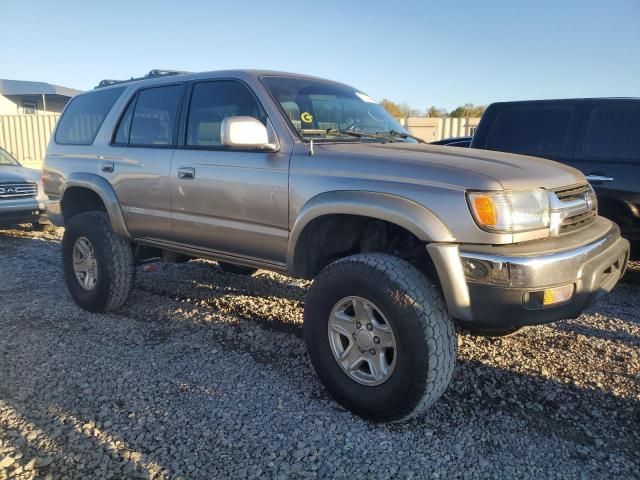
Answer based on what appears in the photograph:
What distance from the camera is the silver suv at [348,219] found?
256 centimetres

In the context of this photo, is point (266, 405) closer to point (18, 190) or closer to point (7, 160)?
point (18, 190)

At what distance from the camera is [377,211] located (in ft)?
9.05

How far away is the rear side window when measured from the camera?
402cm

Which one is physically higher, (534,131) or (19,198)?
(534,131)

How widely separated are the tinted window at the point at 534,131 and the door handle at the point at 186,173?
3359mm

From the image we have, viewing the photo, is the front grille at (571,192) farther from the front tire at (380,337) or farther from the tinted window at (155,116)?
the tinted window at (155,116)

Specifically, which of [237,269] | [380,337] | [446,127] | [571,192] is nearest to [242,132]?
[380,337]

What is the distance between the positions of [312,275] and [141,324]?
1.80 m

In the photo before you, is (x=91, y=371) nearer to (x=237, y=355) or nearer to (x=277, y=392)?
(x=237, y=355)

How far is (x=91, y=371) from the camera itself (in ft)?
11.3

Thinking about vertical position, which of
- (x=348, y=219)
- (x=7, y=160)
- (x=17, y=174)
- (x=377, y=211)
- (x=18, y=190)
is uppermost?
(x=377, y=211)

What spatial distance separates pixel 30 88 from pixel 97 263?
30.6m

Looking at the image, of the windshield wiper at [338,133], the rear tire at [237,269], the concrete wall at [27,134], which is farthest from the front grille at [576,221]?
the concrete wall at [27,134]

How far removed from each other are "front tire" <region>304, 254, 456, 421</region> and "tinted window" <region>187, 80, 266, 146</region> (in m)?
1.34
